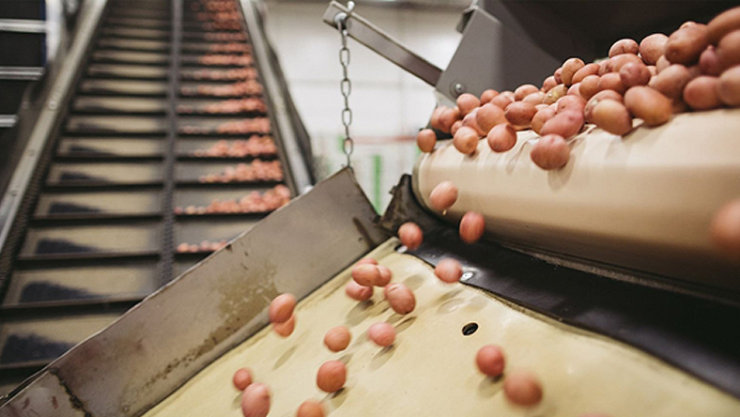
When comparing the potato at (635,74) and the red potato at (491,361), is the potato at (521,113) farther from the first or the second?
the red potato at (491,361)

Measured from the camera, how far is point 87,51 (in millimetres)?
5062

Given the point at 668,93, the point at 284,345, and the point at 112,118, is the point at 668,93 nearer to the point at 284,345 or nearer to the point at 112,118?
the point at 284,345

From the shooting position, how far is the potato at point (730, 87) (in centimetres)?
71

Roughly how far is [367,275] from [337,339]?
8.6 inches

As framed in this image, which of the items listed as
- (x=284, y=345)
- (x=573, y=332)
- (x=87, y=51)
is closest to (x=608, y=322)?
(x=573, y=332)

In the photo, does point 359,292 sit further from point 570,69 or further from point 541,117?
point 570,69

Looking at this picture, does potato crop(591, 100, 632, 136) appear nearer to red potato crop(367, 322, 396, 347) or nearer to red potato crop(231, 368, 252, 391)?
red potato crop(367, 322, 396, 347)

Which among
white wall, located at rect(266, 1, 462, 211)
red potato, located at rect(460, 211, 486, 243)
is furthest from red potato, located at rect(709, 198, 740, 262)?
white wall, located at rect(266, 1, 462, 211)

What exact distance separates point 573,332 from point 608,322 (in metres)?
0.07

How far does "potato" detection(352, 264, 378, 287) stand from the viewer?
1389 millimetres

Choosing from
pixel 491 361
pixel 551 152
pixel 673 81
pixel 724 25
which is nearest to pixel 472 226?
pixel 551 152

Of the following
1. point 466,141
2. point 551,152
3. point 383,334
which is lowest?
point 383,334

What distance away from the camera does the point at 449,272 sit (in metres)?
1.27

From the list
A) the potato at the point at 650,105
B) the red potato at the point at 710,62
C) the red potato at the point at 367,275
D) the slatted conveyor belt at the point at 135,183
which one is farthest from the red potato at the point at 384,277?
the slatted conveyor belt at the point at 135,183
